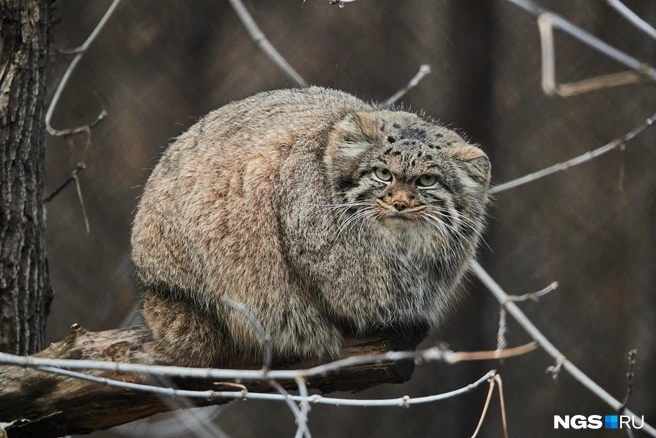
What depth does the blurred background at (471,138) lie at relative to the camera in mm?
6168

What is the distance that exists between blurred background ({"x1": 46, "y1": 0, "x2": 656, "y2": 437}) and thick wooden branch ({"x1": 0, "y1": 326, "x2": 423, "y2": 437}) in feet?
6.25

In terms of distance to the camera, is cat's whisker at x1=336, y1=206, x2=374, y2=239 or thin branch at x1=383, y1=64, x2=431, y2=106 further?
thin branch at x1=383, y1=64, x2=431, y2=106

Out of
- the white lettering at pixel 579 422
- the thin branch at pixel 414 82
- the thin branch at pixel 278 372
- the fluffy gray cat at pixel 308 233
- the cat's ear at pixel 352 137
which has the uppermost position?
the thin branch at pixel 414 82

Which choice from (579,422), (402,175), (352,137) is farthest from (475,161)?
(579,422)

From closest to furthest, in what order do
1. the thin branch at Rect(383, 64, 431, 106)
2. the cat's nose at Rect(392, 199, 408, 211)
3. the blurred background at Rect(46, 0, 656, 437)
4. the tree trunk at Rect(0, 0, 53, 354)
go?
1. the cat's nose at Rect(392, 199, 408, 211)
2. the tree trunk at Rect(0, 0, 53, 354)
3. the thin branch at Rect(383, 64, 431, 106)
4. the blurred background at Rect(46, 0, 656, 437)

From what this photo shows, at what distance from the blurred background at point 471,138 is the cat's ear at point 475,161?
181cm

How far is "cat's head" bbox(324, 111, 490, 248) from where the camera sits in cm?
410

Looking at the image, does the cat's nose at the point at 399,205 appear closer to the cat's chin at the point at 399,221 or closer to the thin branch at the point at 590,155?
the cat's chin at the point at 399,221

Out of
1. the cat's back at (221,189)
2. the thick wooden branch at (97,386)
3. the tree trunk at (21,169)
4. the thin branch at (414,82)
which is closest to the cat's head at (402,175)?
the cat's back at (221,189)

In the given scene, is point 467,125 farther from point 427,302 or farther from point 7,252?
point 7,252

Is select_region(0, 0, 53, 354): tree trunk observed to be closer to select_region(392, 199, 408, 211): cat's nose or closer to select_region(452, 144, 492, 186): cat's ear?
select_region(392, 199, 408, 211): cat's nose

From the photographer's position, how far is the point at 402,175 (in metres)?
4.09

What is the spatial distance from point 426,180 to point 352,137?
411mm

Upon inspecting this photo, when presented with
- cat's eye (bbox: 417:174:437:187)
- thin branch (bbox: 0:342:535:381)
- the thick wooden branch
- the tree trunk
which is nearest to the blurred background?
the tree trunk
